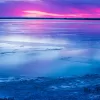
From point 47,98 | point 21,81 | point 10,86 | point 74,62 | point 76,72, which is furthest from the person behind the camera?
point 74,62

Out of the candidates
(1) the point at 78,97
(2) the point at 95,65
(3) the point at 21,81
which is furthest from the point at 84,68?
(1) the point at 78,97

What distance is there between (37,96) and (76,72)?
223 inches

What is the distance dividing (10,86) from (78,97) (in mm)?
2791

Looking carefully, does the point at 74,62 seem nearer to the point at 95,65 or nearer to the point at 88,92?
the point at 95,65

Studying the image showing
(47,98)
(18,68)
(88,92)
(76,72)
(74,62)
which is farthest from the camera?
(74,62)

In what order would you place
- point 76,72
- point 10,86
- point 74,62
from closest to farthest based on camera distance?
point 10,86
point 76,72
point 74,62

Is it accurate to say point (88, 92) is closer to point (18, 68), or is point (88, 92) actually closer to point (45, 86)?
point (45, 86)

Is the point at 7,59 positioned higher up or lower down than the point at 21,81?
lower down

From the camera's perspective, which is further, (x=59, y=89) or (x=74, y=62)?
(x=74, y=62)

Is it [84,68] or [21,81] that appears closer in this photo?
[21,81]

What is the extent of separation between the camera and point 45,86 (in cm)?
1166

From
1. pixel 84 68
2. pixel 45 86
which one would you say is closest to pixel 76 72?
pixel 84 68

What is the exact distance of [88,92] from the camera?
10797mm

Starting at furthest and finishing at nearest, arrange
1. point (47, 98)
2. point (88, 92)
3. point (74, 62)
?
point (74, 62) < point (88, 92) < point (47, 98)
